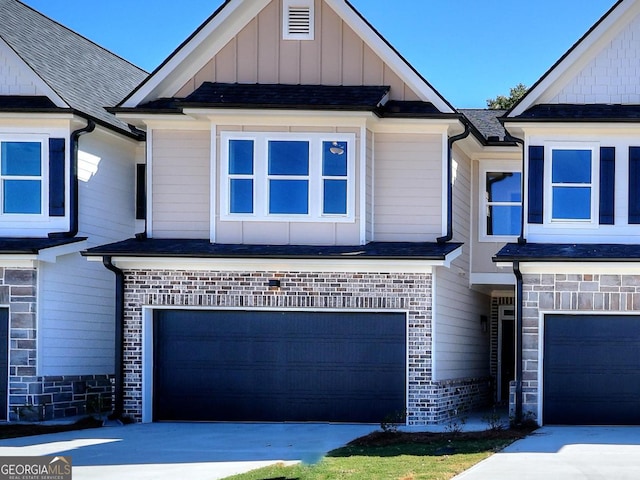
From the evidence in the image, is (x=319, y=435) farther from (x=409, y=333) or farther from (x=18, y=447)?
(x=18, y=447)

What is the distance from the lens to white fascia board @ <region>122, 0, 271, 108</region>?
22.3 metres

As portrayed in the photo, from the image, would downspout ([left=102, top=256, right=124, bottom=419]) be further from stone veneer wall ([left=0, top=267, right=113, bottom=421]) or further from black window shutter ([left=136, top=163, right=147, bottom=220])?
black window shutter ([left=136, top=163, right=147, bottom=220])

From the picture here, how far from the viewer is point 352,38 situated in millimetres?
22406

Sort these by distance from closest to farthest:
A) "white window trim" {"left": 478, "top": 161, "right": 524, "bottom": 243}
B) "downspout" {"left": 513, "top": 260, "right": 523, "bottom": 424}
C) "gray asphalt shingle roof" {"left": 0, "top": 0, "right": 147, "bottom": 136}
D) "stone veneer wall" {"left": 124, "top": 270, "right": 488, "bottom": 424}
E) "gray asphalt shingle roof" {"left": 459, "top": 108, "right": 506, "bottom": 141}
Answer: "downspout" {"left": 513, "top": 260, "right": 523, "bottom": 424} < "stone veneer wall" {"left": 124, "top": 270, "right": 488, "bottom": 424} < "gray asphalt shingle roof" {"left": 0, "top": 0, "right": 147, "bottom": 136} < "white window trim" {"left": 478, "top": 161, "right": 524, "bottom": 243} < "gray asphalt shingle roof" {"left": 459, "top": 108, "right": 506, "bottom": 141}

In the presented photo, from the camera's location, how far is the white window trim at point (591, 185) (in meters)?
21.7

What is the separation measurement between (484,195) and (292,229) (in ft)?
16.8

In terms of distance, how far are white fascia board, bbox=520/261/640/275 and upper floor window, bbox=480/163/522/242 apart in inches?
153

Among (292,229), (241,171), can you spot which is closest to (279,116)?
(241,171)

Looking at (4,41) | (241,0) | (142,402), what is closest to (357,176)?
(241,0)

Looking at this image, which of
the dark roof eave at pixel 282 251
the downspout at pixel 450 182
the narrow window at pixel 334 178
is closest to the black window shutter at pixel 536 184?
the downspout at pixel 450 182

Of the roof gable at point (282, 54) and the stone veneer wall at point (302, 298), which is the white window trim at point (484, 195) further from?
the stone veneer wall at point (302, 298)

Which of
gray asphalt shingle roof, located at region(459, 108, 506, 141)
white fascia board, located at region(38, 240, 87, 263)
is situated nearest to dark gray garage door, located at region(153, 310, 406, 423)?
white fascia board, located at region(38, 240, 87, 263)

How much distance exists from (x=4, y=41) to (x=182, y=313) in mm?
6346

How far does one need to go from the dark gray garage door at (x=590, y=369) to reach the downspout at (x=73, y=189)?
9.14 m
